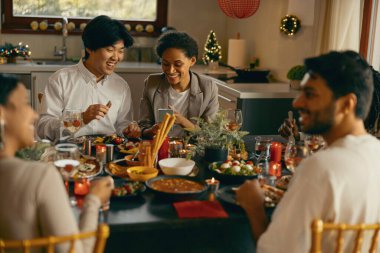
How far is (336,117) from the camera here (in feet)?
5.29

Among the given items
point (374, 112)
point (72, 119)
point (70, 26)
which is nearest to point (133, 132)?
point (72, 119)

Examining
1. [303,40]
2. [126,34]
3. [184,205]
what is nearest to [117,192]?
[184,205]

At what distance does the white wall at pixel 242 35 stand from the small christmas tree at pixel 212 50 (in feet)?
1.07

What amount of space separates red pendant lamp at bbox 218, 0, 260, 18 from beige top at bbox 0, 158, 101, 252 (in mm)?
3051

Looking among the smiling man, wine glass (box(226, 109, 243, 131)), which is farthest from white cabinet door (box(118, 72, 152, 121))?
the smiling man

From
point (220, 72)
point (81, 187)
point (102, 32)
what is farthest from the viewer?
point (220, 72)

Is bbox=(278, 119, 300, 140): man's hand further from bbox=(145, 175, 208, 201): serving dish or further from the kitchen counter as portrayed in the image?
the kitchen counter

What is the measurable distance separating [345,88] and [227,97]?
2.65 m

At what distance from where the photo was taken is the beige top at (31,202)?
1345 mm

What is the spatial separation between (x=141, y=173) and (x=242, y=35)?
3.63 m

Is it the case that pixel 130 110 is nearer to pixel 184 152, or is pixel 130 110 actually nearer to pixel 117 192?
pixel 184 152

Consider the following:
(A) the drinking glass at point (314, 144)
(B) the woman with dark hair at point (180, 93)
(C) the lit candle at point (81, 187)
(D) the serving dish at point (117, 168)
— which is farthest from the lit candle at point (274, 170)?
(B) the woman with dark hair at point (180, 93)

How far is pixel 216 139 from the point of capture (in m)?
2.45

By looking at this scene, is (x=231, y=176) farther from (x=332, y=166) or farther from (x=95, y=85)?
(x=95, y=85)
